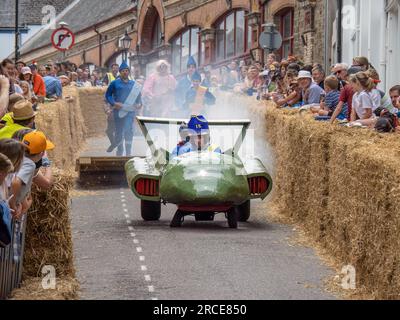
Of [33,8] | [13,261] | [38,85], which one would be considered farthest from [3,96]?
[33,8]

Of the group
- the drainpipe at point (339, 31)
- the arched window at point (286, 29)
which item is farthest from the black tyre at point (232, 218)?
the arched window at point (286, 29)

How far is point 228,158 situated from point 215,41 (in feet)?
111

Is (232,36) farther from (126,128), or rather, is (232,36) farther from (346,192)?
(346,192)

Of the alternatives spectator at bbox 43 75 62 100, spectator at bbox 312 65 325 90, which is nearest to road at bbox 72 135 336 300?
spectator at bbox 312 65 325 90

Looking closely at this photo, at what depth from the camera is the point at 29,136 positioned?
970 cm

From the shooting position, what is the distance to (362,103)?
Answer: 1486 centimetres

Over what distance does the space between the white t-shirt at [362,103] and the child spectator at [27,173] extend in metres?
6.01

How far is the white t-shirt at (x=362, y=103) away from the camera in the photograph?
14789mm

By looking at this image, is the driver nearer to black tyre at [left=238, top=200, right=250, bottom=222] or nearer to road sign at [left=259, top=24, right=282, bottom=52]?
black tyre at [left=238, top=200, right=250, bottom=222]

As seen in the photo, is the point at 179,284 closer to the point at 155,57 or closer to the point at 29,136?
the point at 29,136

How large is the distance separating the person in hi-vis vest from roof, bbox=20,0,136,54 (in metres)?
35.6

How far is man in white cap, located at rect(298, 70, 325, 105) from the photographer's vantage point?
727 inches

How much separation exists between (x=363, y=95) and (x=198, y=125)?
2.08 metres

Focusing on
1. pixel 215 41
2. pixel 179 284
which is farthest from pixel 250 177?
pixel 215 41
